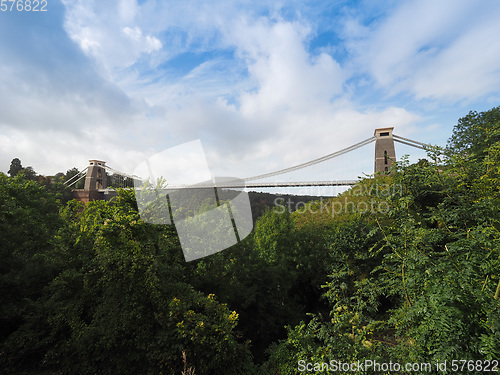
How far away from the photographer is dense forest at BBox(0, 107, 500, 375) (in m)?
2.66

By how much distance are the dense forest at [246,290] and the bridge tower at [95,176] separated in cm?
3082

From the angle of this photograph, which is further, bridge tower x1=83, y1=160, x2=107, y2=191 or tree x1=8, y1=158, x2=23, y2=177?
bridge tower x1=83, y1=160, x2=107, y2=191

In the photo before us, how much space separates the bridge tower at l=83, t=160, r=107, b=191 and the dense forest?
30.8 meters

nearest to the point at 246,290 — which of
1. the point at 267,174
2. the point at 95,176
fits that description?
the point at 267,174

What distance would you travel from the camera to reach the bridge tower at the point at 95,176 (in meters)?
38.7

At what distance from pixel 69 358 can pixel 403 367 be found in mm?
6641

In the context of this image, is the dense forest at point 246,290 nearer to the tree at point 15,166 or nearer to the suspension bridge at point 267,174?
the suspension bridge at point 267,174

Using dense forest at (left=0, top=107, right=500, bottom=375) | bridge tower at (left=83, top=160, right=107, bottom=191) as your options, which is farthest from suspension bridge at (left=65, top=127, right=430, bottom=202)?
dense forest at (left=0, top=107, right=500, bottom=375)

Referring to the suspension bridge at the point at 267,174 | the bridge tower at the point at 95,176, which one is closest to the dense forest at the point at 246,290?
the suspension bridge at the point at 267,174

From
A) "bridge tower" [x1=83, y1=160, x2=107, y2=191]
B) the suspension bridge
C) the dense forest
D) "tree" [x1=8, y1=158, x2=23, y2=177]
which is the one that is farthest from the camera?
"bridge tower" [x1=83, y1=160, x2=107, y2=191]

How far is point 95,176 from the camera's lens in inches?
1582

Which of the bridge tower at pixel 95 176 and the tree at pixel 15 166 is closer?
the tree at pixel 15 166

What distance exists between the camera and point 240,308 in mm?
9812

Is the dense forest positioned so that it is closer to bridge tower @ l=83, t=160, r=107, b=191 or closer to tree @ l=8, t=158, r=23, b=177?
bridge tower @ l=83, t=160, r=107, b=191
